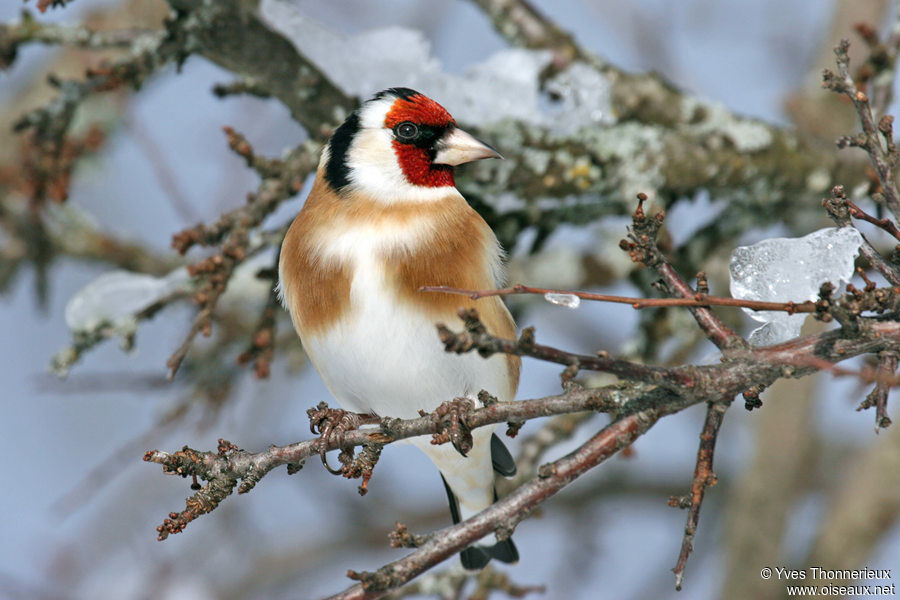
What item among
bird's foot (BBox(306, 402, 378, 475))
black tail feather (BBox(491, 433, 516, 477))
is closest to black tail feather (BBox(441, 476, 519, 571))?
black tail feather (BBox(491, 433, 516, 477))

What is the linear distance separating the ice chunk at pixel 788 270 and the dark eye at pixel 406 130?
4.56 ft

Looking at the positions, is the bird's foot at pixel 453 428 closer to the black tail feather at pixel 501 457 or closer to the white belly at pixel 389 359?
the white belly at pixel 389 359

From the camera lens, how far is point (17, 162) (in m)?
5.94

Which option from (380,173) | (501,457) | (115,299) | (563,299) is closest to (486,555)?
(501,457)

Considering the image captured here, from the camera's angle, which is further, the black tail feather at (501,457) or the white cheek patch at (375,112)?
the black tail feather at (501,457)

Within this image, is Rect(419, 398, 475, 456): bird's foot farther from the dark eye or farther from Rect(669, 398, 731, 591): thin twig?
the dark eye

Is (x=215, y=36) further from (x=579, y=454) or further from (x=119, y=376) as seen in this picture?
(x=579, y=454)

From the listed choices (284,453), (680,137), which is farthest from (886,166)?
(680,137)

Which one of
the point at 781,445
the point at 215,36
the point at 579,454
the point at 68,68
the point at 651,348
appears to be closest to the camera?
the point at 579,454

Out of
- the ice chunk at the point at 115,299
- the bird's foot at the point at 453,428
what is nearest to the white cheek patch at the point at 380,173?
the ice chunk at the point at 115,299

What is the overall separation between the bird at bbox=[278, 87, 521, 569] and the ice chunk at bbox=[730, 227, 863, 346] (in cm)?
77

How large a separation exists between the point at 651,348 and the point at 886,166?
1906 millimetres

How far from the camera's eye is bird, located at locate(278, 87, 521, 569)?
9.08 feet

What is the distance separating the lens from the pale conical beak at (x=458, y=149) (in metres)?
3.12
